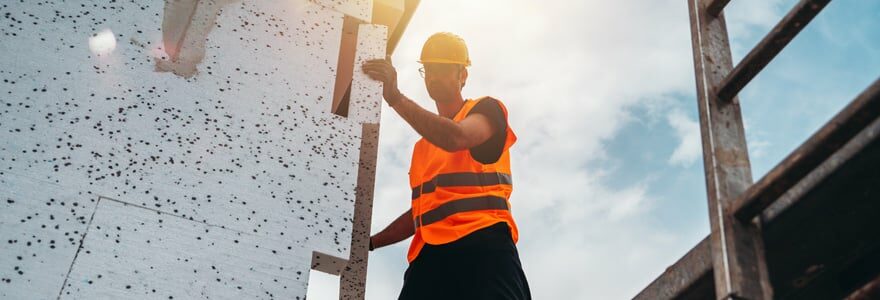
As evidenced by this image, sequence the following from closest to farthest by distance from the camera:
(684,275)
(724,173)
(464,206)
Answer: (724,173), (684,275), (464,206)

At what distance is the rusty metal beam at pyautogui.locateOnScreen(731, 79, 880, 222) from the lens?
1337 millimetres

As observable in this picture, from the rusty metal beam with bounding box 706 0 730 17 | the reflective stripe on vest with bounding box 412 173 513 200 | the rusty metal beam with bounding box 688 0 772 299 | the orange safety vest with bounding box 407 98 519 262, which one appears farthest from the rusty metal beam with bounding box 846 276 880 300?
the reflective stripe on vest with bounding box 412 173 513 200

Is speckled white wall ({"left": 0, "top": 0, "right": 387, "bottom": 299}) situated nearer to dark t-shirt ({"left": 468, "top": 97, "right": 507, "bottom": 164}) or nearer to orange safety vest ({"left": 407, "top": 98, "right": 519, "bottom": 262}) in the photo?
orange safety vest ({"left": 407, "top": 98, "right": 519, "bottom": 262})

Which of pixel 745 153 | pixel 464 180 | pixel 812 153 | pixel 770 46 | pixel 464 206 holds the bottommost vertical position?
pixel 812 153

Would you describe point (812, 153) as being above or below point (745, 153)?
below

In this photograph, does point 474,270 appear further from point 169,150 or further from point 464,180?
point 169,150

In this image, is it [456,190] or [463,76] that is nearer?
[456,190]

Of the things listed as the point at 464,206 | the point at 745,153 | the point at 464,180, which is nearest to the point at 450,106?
the point at 464,180

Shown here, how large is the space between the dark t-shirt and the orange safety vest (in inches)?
0.8

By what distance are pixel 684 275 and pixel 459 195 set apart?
81 centimetres

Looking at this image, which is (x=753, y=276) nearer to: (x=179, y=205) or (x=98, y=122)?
(x=179, y=205)

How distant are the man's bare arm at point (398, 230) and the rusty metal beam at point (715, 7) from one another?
5.61 ft

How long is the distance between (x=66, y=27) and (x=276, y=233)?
0.99m

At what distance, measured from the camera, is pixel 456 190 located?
2.77 metres
